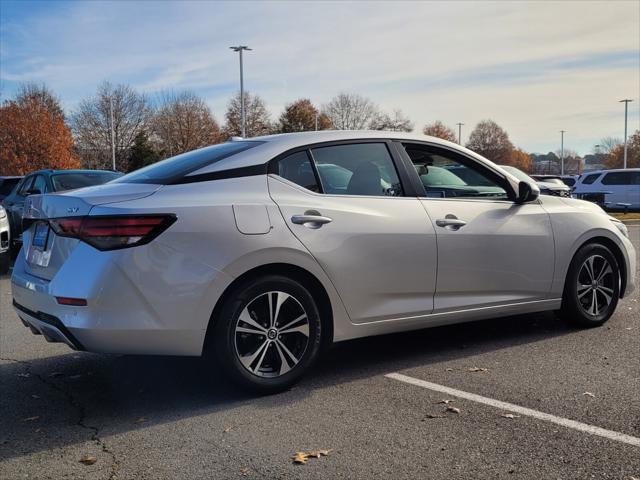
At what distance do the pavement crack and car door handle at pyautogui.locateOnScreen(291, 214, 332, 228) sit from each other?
1664 mm

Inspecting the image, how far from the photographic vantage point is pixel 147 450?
129 inches

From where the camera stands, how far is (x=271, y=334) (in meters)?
4.01

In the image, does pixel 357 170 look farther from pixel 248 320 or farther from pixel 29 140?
pixel 29 140

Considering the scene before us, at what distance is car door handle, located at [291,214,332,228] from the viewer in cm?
405

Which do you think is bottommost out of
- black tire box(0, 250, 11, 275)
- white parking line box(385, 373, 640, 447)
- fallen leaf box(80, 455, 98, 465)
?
fallen leaf box(80, 455, 98, 465)

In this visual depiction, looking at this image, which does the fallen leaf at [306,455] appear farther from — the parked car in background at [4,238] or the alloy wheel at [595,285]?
the parked car in background at [4,238]

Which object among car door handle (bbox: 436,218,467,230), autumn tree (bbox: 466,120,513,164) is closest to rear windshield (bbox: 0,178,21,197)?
car door handle (bbox: 436,218,467,230)

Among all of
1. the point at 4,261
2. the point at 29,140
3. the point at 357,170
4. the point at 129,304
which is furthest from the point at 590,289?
the point at 29,140

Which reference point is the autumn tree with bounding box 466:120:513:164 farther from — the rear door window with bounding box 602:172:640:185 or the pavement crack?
the pavement crack

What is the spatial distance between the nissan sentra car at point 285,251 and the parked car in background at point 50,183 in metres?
6.35

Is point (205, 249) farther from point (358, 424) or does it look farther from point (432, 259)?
point (432, 259)

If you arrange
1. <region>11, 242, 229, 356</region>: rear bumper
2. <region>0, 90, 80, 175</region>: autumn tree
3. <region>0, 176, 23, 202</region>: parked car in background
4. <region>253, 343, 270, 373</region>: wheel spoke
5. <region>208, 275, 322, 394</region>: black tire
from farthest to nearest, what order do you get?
1. <region>0, 90, 80, 175</region>: autumn tree
2. <region>0, 176, 23, 202</region>: parked car in background
3. <region>253, 343, 270, 373</region>: wheel spoke
4. <region>208, 275, 322, 394</region>: black tire
5. <region>11, 242, 229, 356</region>: rear bumper

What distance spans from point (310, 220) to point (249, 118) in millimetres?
Result: 63404

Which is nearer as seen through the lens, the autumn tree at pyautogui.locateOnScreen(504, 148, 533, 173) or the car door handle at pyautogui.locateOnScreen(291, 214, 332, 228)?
the car door handle at pyautogui.locateOnScreen(291, 214, 332, 228)
